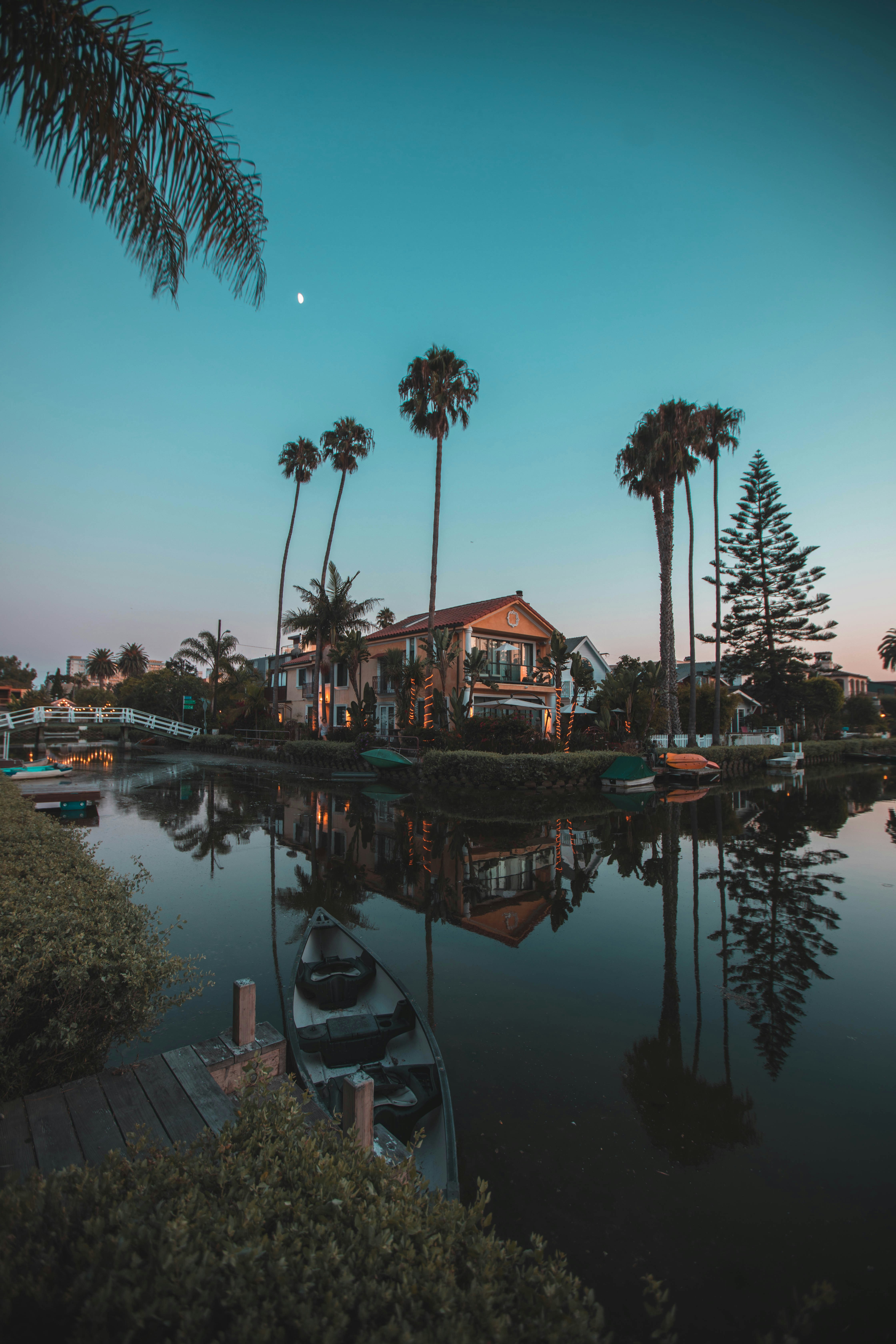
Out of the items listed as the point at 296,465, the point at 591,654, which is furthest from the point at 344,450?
the point at 591,654

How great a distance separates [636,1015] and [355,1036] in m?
3.33

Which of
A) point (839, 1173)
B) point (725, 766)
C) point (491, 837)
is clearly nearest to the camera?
point (839, 1173)

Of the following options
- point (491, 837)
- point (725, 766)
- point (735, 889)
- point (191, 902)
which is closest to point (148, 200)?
point (191, 902)

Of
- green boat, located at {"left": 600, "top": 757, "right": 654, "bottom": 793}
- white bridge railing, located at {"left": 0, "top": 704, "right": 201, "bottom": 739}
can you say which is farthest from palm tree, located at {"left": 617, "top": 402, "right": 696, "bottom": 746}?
white bridge railing, located at {"left": 0, "top": 704, "right": 201, "bottom": 739}

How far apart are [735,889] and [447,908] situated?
5.62 metres

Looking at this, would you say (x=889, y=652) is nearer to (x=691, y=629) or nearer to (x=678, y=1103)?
(x=691, y=629)

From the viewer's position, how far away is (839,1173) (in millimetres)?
4297

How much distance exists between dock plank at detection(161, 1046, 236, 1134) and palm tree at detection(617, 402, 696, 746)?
31583 mm

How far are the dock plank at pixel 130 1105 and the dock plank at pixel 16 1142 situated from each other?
405mm

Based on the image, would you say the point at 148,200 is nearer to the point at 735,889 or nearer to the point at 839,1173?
the point at 839,1173

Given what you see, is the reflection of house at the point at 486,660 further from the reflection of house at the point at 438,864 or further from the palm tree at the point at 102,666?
the palm tree at the point at 102,666

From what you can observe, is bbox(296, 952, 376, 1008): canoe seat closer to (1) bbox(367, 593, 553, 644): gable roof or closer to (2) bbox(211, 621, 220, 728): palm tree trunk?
(1) bbox(367, 593, 553, 644): gable roof

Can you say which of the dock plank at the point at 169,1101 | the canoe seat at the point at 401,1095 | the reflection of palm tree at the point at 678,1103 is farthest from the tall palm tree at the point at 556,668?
the dock plank at the point at 169,1101

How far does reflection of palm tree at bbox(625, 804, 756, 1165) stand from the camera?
15.0 feet
